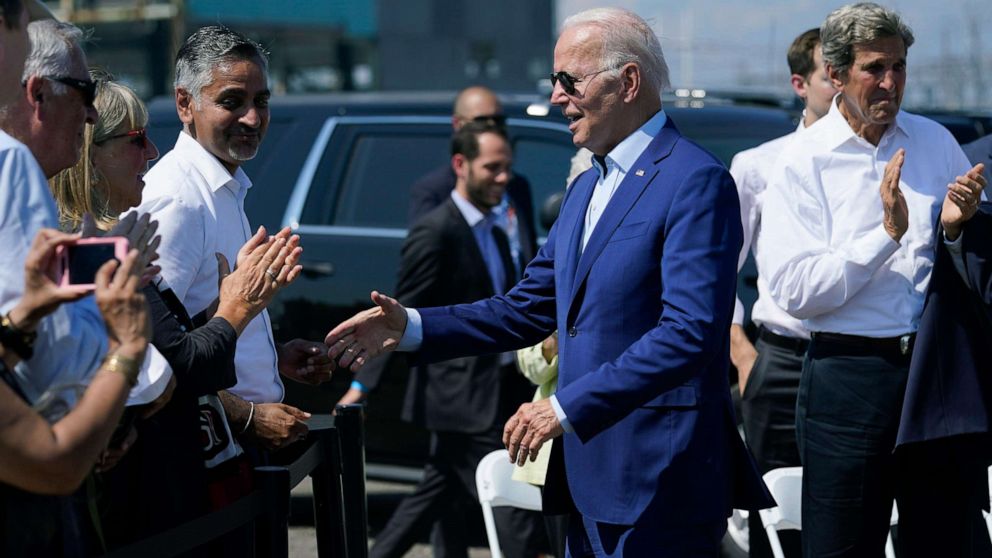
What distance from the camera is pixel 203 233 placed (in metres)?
3.54

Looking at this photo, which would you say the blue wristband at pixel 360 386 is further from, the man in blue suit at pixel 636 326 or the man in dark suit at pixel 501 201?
the man in blue suit at pixel 636 326

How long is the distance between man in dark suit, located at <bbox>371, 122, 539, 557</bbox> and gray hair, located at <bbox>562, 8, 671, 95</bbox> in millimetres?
2466

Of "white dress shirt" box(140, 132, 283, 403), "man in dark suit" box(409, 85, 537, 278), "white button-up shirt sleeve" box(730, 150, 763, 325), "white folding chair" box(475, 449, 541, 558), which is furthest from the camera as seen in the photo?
"man in dark suit" box(409, 85, 537, 278)

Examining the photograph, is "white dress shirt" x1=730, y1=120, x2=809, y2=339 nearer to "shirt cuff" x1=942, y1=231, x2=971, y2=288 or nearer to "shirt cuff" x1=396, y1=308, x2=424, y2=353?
"shirt cuff" x1=942, y1=231, x2=971, y2=288

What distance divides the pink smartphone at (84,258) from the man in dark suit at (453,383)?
355 cm

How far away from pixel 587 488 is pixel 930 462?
4.21 ft

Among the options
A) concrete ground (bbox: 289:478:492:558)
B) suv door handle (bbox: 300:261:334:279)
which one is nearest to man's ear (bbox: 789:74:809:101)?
suv door handle (bbox: 300:261:334:279)

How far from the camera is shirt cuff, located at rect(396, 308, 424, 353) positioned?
12.2 ft

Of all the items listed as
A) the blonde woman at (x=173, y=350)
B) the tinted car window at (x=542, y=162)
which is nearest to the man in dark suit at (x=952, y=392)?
the blonde woman at (x=173, y=350)

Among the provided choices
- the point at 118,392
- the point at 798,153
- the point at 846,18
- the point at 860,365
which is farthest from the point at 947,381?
the point at 118,392

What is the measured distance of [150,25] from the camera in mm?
24438

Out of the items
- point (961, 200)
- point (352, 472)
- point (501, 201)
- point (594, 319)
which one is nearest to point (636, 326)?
point (594, 319)

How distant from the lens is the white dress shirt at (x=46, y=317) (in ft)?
7.50

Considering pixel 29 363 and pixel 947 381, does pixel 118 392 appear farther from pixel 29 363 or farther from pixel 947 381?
pixel 947 381
